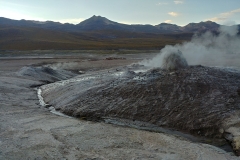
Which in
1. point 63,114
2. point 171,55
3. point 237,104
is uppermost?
point 171,55

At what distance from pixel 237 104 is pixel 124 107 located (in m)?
4.89

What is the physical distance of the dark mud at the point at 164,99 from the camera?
10.1m

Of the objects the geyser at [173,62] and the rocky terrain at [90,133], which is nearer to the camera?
the rocky terrain at [90,133]

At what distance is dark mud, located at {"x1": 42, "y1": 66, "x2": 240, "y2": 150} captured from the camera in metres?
10.1

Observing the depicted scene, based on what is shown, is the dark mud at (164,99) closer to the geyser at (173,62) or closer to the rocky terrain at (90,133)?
the rocky terrain at (90,133)

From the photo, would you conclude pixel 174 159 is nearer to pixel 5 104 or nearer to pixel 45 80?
pixel 5 104

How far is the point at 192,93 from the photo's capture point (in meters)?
12.0

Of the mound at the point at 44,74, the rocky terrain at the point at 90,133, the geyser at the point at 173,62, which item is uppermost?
the geyser at the point at 173,62

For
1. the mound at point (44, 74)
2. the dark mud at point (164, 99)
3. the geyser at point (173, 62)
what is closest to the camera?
the dark mud at point (164, 99)

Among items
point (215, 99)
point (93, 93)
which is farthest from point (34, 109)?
point (215, 99)

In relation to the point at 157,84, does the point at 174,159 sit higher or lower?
lower

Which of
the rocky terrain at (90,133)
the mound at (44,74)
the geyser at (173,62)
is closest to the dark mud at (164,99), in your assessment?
the rocky terrain at (90,133)

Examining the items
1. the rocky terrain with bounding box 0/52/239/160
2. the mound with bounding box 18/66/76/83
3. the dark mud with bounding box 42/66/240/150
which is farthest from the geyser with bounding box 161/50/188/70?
the mound with bounding box 18/66/76/83

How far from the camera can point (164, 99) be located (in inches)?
461
